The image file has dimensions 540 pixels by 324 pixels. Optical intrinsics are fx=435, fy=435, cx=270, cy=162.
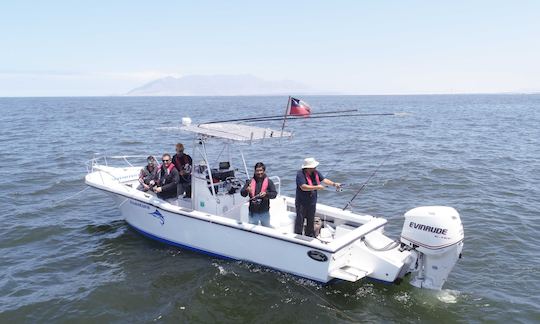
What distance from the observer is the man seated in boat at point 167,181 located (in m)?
9.46

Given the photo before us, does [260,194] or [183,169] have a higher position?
[183,169]

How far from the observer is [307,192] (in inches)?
307

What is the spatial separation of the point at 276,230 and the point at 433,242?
276 centimetres

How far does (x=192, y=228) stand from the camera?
8969 millimetres

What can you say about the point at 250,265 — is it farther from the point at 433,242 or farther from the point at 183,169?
the point at 433,242

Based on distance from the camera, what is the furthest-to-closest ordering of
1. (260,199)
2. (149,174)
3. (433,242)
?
(149,174)
(260,199)
(433,242)

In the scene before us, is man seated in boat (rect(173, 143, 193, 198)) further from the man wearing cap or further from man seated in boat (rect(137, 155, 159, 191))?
the man wearing cap

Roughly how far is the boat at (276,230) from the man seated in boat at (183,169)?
0.79ft

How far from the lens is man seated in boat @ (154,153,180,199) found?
946 centimetres

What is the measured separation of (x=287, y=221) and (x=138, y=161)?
13.2m

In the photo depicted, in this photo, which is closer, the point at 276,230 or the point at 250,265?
the point at 276,230

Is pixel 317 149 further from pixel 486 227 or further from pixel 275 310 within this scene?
pixel 275 310

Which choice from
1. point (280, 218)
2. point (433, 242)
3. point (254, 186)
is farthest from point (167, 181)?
point (433, 242)

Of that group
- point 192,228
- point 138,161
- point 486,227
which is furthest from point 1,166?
point 486,227
